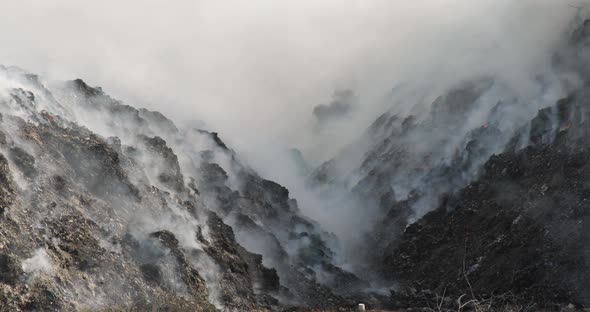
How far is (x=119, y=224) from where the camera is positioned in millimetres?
36688

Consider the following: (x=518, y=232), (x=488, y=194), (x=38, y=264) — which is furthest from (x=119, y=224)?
(x=488, y=194)

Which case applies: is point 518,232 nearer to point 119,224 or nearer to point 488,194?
point 488,194

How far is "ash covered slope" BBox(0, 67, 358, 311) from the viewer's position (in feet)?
95.4

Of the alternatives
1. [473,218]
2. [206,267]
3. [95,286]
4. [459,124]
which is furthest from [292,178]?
[95,286]

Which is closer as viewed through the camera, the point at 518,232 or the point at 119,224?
the point at 119,224

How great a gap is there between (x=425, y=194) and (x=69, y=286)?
4532 centimetres

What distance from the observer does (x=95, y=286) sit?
98.6 feet

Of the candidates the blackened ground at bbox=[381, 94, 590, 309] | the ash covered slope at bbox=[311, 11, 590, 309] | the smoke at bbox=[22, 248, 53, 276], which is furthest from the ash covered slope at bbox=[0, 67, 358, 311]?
the ash covered slope at bbox=[311, 11, 590, 309]

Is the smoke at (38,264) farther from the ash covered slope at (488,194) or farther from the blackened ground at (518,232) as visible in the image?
the ash covered slope at (488,194)

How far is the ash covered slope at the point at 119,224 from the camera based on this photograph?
1145 inches

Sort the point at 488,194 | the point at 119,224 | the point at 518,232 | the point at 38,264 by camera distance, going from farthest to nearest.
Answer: the point at 488,194
the point at 518,232
the point at 119,224
the point at 38,264

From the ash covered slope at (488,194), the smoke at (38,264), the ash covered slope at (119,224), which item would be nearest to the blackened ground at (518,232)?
the ash covered slope at (488,194)

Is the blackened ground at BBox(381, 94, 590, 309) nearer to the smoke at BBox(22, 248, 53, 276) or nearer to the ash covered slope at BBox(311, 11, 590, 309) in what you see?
the ash covered slope at BBox(311, 11, 590, 309)

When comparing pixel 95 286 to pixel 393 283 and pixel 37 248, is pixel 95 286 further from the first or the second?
pixel 393 283
